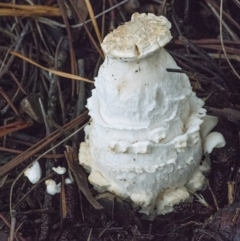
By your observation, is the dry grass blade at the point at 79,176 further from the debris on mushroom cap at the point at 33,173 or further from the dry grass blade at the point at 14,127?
the dry grass blade at the point at 14,127

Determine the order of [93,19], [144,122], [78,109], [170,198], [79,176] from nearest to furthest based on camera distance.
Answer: [144,122] → [170,198] → [79,176] → [78,109] → [93,19]

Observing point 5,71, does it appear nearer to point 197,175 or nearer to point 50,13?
point 50,13

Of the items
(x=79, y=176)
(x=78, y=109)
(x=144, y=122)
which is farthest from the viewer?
(x=78, y=109)

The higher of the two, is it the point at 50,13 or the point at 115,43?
the point at 115,43

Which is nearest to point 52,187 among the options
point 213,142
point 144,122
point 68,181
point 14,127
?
point 68,181

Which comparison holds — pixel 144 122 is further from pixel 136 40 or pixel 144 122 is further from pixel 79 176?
pixel 79 176

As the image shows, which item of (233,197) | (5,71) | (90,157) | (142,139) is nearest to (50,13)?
(5,71)

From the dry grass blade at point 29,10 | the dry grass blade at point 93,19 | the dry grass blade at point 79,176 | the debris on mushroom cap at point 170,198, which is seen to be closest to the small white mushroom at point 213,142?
the debris on mushroom cap at point 170,198
